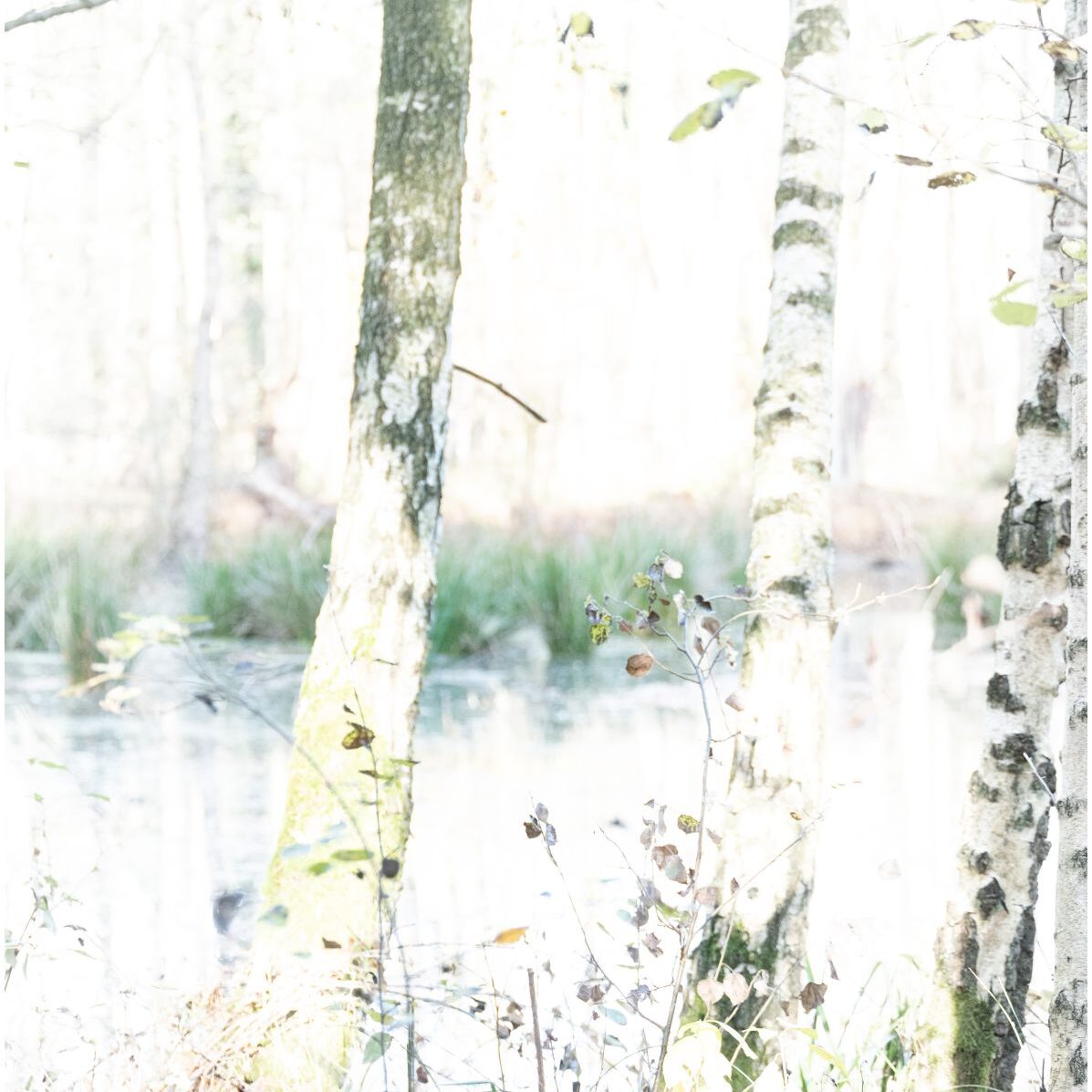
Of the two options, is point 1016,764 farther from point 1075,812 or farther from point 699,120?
point 699,120

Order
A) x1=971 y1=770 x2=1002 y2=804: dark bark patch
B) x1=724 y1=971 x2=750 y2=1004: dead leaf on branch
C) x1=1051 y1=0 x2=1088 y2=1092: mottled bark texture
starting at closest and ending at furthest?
1. x1=1051 y1=0 x2=1088 y2=1092: mottled bark texture
2. x1=724 y1=971 x2=750 y2=1004: dead leaf on branch
3. x1=971 y1=770 x2=1002 y2=804: dark bark patch

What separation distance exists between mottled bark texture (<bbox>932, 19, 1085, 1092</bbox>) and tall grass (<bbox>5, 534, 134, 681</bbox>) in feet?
16.5

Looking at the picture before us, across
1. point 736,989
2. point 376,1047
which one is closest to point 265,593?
point 376,1047

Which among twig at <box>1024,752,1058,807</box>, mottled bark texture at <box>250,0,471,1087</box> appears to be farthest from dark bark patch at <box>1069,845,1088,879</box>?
mottled bark texture at <box>250,0,471,1087</box>

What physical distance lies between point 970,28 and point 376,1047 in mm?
1281

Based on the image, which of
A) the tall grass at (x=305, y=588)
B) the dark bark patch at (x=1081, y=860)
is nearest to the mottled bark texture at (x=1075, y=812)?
the dark bark patch at (x=1081, y=860)

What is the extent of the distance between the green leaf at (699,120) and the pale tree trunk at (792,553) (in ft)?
3.48

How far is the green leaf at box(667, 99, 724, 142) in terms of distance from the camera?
0.84 meters

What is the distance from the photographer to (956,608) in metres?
7.88

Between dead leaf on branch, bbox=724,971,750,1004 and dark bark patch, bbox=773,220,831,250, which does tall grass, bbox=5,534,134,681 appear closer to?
dark bark patch, bbox=773,220,831,250

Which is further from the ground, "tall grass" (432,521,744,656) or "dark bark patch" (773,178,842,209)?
"dark bark patch" (773,178,842,209)

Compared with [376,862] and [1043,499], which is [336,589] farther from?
[1043,499]

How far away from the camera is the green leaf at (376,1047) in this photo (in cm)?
154

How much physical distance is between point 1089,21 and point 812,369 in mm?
688
